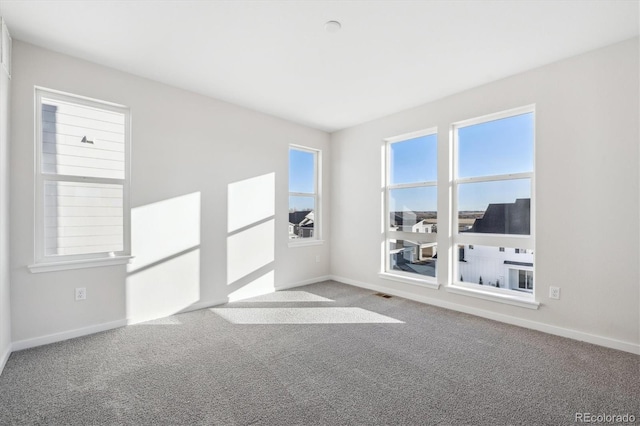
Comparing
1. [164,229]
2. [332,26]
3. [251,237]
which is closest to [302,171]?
[251,237]

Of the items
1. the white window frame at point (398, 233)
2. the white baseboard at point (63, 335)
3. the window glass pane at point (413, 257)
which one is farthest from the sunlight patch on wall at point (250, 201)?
the window glass pane at point (413, 257)

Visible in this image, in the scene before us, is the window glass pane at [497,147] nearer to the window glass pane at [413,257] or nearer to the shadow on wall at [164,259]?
the window glass pane at [413,257]

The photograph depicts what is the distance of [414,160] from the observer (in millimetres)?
4223

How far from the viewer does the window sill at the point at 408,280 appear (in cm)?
384

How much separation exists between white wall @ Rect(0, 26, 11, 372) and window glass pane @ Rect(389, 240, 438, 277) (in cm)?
415

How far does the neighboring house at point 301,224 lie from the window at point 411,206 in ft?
4.30

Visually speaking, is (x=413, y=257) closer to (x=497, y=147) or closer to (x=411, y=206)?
(x=411, y=206)

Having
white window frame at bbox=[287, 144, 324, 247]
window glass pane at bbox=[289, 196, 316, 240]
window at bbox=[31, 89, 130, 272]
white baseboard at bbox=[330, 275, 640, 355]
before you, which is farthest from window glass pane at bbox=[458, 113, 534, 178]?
window at bbox=[31, 89, 130, 272]

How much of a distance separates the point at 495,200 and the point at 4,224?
4614 millimetres

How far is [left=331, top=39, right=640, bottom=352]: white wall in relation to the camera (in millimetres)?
2510

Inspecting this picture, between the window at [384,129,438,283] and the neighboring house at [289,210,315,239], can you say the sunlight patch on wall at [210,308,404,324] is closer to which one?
the window at [384,129,438,283]

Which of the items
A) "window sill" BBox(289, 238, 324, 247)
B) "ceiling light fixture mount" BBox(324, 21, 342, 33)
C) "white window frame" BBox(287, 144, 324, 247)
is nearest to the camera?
"ceiling light fixture mount" BBox(324, 21, 342, 33)

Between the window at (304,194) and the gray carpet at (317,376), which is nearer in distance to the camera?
the gray carpet at (317,376)

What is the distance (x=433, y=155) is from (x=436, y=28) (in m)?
1.88
